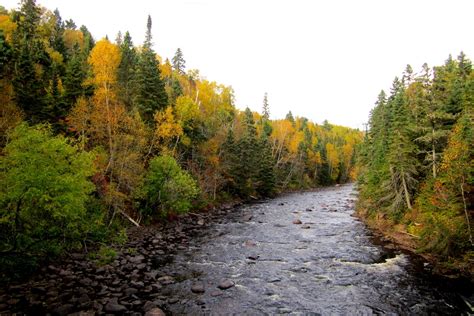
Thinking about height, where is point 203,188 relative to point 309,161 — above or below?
below

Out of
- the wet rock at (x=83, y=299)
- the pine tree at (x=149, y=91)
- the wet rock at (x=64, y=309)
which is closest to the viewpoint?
the wet rock at (x=64, y=309)

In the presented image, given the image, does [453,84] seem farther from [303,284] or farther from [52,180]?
[52,180]

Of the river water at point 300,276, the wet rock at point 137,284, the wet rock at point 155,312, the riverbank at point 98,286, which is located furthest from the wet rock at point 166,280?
the wet rock at point 155,312

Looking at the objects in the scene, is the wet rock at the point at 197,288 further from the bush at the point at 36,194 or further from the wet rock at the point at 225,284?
the bush at the point at 36,194

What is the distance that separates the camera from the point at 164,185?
31797mm

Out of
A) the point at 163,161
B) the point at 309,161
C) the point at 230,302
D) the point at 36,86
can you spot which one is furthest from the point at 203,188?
the point at 309,161

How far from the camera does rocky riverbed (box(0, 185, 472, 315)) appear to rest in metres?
15.4

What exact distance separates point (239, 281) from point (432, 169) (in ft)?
77.3

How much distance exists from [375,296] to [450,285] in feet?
18.0

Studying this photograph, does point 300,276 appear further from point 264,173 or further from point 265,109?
point 265,109

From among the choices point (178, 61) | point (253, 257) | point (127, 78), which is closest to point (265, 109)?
point (178, 61)

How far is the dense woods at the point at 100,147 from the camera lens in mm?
17047

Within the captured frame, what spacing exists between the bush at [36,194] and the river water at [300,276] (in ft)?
24.2

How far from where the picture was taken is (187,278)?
63.2 ft
